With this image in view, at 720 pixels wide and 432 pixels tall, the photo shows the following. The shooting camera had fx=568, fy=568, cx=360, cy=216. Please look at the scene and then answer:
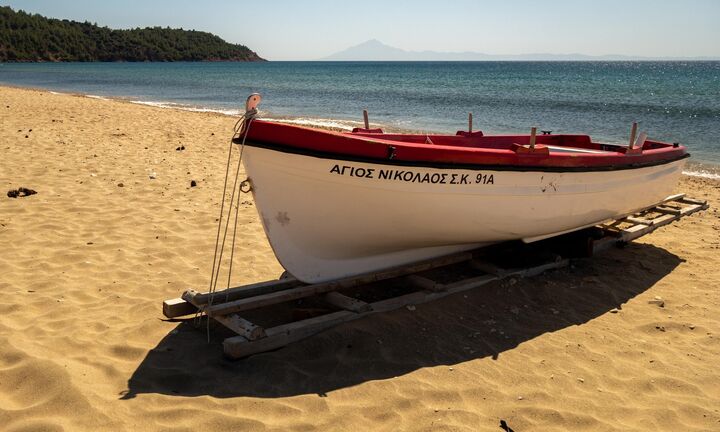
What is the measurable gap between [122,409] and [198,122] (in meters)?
14.7

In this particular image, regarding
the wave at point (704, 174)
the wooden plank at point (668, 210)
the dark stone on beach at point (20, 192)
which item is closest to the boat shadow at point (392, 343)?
the wooden plank at point (668, 210)

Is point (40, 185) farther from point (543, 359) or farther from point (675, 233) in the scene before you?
point (675, 233)

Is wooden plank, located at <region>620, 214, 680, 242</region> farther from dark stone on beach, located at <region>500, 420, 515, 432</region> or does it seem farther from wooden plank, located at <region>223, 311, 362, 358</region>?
dark stone on beach, located at <region>500, 420, 515, 432</region>

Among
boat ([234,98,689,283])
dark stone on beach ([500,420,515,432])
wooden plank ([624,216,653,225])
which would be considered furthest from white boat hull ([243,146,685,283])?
dark stone on beach ([500,420,515,432])

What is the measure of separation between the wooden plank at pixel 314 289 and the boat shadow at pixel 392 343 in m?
0.24

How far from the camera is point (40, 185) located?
7430 mm

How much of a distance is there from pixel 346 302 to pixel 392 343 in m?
0.52

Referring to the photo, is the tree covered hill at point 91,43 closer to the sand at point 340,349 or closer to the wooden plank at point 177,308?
the sand at point 340,349

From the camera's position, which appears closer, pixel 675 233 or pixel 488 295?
pixel 488 295

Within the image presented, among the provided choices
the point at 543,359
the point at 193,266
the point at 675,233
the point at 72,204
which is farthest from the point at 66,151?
the point at 675,233

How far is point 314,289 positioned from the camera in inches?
170

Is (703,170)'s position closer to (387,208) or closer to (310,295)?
(387,208)

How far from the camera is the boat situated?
3.92 metres

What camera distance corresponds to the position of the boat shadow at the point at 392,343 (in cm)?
342
